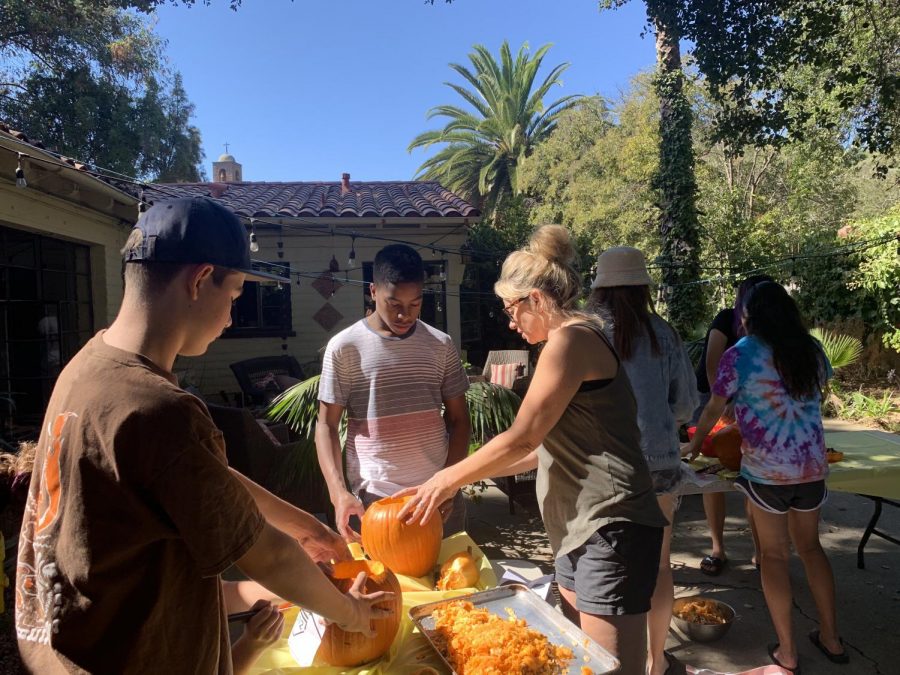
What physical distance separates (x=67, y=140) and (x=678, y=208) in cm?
1621

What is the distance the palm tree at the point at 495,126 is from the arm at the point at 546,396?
902 inches

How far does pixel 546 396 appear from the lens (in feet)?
5.87

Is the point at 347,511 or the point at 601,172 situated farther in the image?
the point at 601,172

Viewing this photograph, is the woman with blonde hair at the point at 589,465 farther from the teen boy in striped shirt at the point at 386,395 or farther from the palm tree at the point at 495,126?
the palm tree at the point at 495,126

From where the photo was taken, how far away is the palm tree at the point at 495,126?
24.6 meters

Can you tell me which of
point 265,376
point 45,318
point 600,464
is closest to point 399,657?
point 600,464

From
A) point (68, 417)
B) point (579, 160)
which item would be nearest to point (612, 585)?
point (68, 417)

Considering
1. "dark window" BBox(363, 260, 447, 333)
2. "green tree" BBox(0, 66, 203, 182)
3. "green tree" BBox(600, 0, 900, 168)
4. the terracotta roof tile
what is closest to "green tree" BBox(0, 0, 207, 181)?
"green tree" BBox(0, 66, 203, 182)

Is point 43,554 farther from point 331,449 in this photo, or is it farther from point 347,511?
point 331,449

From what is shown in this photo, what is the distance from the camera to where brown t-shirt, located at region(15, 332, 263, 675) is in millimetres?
907

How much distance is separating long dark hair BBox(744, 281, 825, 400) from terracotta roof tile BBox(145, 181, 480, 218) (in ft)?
22.4

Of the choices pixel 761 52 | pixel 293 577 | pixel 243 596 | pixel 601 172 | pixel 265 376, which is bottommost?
pixel 265 376

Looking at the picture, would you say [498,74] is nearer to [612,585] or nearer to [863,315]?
[863,315]

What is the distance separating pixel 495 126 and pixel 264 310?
1709 centimetres
